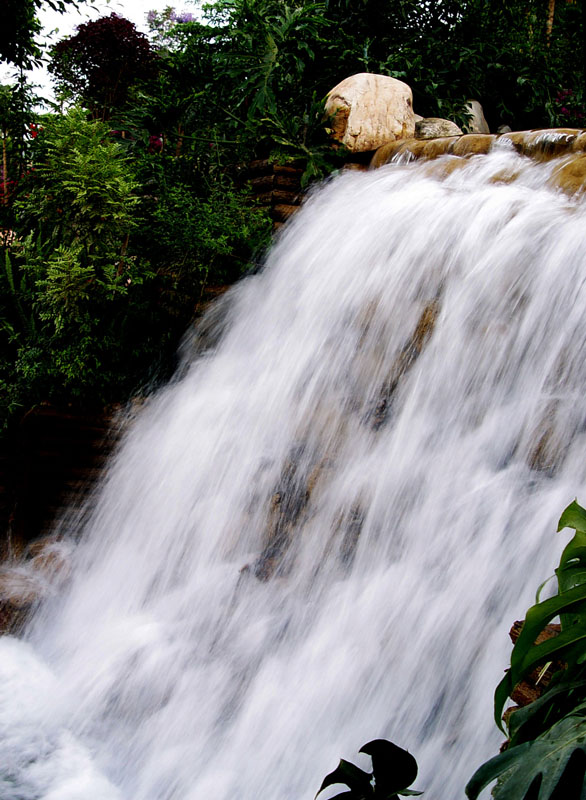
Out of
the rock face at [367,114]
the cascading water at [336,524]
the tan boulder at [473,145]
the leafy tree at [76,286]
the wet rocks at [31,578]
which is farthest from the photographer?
the rock face at [367,114]

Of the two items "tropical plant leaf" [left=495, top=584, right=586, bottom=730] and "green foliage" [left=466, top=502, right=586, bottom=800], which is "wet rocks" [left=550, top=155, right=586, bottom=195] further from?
"tropical plant leaf" [left=495, top=584, right=586, bottom=730]

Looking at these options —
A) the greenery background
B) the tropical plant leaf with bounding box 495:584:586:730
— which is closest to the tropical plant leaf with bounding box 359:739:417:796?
the tropical plant leaf with bounding box 495:584:586:730

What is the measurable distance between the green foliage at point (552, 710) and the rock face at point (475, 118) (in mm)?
7057

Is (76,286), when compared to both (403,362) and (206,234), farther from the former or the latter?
(403,362)

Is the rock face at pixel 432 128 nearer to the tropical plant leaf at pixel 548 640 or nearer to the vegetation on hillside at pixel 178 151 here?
the vegetation on hillside at pixel 178 151

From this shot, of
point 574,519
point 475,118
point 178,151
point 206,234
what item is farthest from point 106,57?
point 574,519

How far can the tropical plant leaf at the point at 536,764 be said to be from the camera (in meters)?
1.42

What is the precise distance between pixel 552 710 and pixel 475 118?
7520mm

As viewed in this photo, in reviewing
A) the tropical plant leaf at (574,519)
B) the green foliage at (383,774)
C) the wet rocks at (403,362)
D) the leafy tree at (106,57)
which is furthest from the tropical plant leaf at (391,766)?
the leafy tree at (106,57)

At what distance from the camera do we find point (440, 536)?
9.86ft

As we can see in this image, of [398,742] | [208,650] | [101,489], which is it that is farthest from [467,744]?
[101,489]

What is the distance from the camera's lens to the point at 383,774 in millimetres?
1696

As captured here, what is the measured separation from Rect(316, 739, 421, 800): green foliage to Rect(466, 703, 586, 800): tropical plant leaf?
223mm

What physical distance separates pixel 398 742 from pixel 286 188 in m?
4.39
